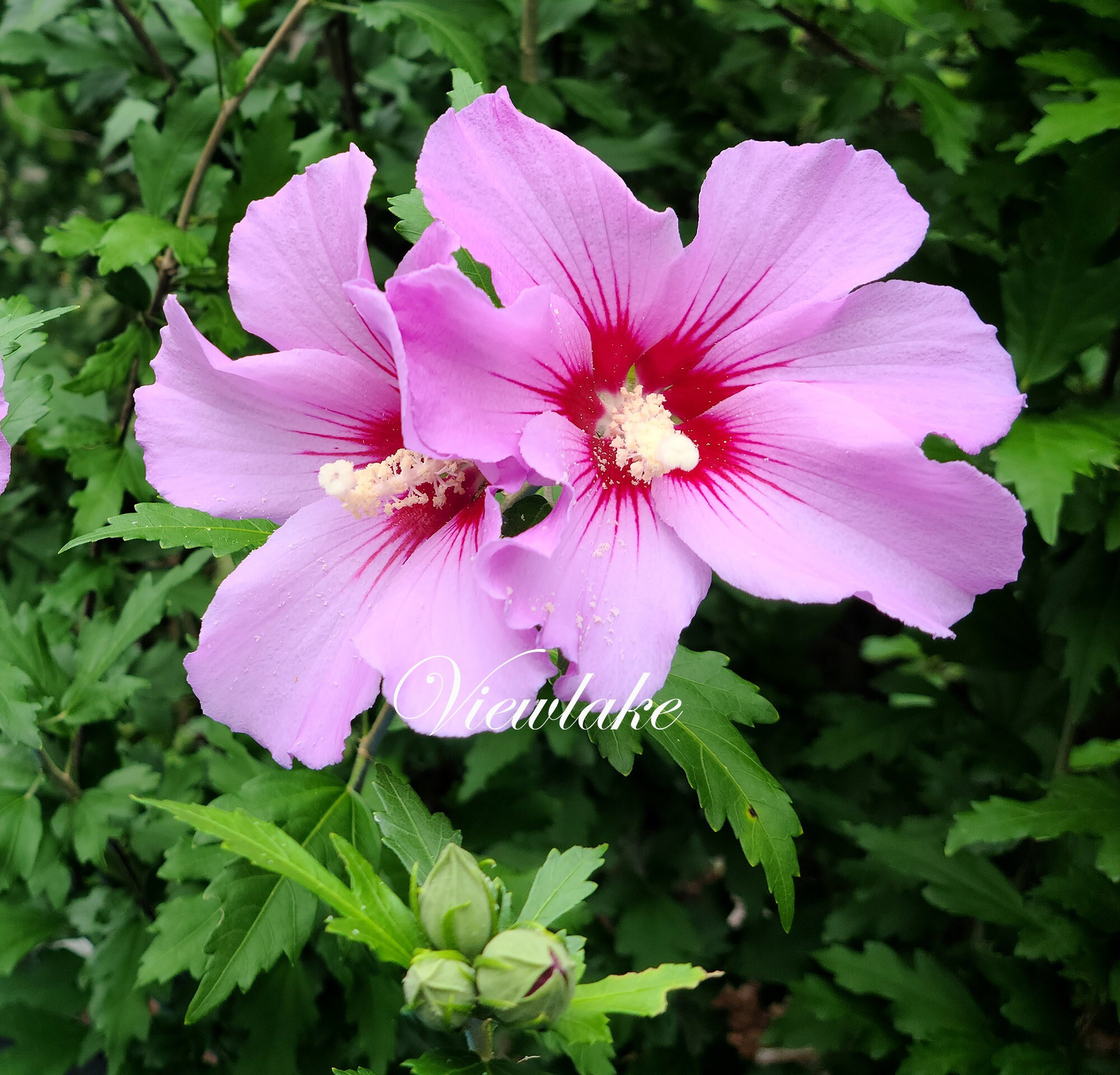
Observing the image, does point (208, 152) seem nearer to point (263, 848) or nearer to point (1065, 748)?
point (263, 848)

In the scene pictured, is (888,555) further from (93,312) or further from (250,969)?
(93,312)

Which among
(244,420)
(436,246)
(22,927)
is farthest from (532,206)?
(22,927)

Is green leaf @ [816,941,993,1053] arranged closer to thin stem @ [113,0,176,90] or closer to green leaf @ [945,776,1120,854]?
green leaf @ [945,776,1120,854]

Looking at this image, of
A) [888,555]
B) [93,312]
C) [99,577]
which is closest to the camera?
[888,555]

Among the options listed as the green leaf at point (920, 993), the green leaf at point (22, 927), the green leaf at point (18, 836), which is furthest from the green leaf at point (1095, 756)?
the green leaf at point (22, 927)

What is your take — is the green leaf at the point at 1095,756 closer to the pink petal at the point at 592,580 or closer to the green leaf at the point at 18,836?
the pink petal at the point at 592,580

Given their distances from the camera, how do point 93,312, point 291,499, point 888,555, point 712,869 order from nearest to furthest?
1. point 888,555
2. point 291,499
3. point 712,869
4. point 93,312

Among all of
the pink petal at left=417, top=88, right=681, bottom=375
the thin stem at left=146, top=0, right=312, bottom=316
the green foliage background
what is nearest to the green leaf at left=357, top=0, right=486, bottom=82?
the green foliage background

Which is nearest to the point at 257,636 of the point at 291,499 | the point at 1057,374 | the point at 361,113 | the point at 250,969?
the point at 291,499
